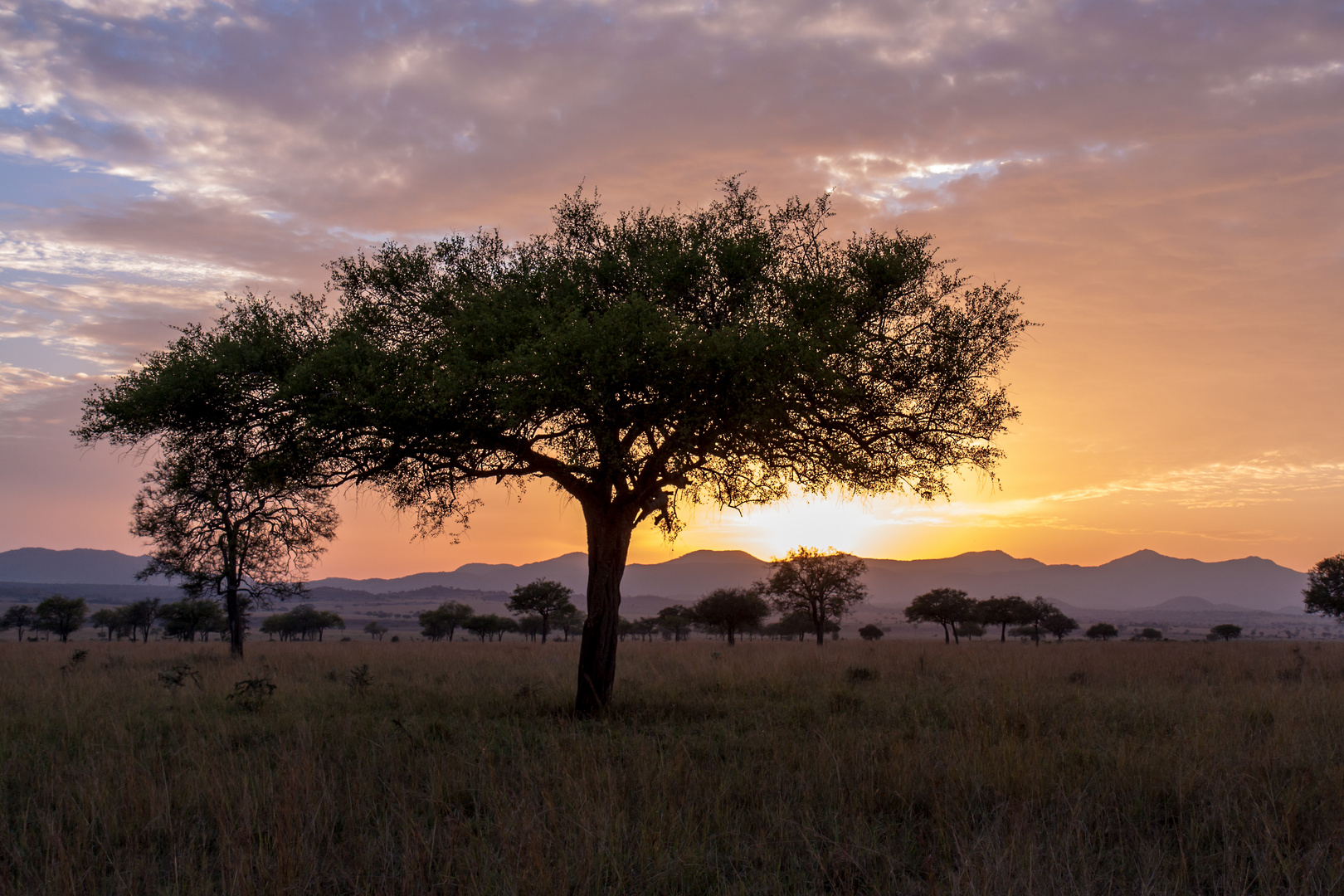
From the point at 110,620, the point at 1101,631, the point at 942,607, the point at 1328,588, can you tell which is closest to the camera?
the point at 1328,588

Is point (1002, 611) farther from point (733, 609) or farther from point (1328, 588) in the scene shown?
point (733, 609)

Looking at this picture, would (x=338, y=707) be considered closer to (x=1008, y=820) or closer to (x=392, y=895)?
(x=392, y=895)

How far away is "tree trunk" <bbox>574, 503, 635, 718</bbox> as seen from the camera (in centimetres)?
1455

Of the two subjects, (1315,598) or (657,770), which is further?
(1315,598)

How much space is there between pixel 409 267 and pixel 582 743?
9.87 metres

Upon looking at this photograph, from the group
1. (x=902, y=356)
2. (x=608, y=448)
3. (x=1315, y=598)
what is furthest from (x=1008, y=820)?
(x=1315, y=598)

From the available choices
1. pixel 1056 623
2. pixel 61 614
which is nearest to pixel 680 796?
pixel 61 614

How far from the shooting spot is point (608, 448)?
486 inches

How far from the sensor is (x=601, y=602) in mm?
14617

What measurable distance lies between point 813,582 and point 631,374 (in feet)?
→ 146

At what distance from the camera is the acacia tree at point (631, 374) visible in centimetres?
1132

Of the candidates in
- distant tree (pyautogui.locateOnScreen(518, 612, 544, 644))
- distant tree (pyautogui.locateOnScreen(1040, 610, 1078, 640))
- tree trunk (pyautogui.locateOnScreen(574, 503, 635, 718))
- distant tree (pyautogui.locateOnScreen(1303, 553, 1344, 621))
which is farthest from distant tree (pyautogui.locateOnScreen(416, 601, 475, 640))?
distant tree (pyautogui.locateOnScreen(1303, 553, 1344, 621))

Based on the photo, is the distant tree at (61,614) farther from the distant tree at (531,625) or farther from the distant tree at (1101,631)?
the distant tree at (1101,631)

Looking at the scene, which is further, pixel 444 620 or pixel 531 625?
pixel 444 620
